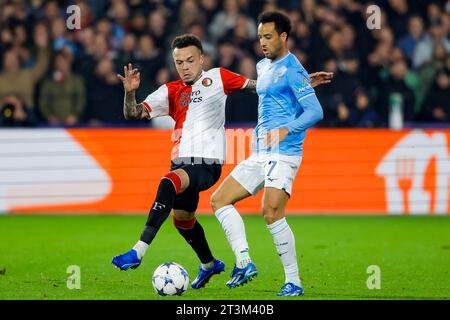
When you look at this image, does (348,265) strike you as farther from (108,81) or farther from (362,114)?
(108,81)

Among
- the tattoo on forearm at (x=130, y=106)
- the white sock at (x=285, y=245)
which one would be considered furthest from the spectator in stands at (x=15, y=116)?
the white sock at (x=285, y=245)

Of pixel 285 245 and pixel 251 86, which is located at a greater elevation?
pixel 251 86

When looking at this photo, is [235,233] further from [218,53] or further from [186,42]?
[218,53]

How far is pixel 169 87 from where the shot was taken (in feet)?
27.2

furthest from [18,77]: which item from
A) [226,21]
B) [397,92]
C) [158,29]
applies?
[397,92]

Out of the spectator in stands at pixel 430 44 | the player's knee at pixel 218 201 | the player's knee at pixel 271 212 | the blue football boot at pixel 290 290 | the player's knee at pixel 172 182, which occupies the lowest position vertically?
the blue football boot at pixel 290 290

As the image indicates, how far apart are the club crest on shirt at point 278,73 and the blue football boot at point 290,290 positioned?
1511mm

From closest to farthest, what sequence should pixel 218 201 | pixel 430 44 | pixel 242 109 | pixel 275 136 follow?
pixel 275 136 → pixel 218 201 → pixel 242 109 → pixel 430 44

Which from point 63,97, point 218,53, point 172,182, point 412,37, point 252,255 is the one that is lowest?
point 252,255

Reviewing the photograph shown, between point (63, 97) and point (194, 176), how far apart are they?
675 centimetres

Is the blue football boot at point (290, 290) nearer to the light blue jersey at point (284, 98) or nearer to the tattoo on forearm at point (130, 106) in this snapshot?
the light blue jersey at point (284, 98)

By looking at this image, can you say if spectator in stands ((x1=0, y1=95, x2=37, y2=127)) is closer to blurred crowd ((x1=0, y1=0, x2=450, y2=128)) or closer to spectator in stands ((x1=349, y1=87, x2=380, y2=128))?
blurred crowd ((x1=0, y1=0, x2=450, y2=128))

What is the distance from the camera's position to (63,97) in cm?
1429

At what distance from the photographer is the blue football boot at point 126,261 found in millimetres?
7227
